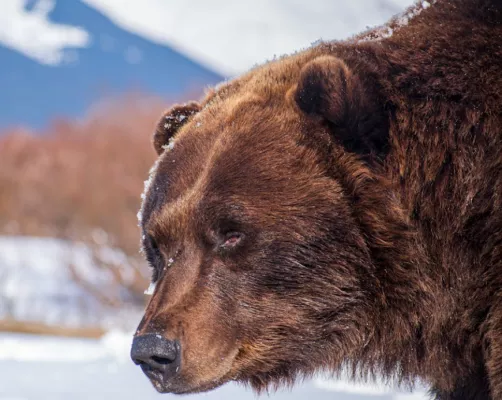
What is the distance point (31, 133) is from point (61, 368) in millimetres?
43903

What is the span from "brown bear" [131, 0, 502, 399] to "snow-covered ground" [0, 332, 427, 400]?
7.88 feet

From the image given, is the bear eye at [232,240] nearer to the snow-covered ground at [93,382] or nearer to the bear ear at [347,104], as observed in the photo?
the bear ear at [347,104]

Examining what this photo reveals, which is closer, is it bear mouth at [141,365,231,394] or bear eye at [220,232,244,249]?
bear mouth at [141,365,231,394]

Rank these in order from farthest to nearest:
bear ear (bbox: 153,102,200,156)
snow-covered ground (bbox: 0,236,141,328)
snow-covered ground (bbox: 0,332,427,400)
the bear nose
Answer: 1. snow-covered ground (bbox: 0,236,141,328)
2. snow-covered ground (bbox: 0,332,427,400)
3. bear ear (bbox: 153,102,200,156)
4. the bear nose

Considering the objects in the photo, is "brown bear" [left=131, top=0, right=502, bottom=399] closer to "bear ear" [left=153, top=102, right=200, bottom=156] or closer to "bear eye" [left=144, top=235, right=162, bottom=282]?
"bear eye" [left=144, top=235, right=162, bottom=282]

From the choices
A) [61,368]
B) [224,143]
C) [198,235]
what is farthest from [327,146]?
[61,368]

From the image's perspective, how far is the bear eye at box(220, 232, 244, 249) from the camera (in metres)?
3.47

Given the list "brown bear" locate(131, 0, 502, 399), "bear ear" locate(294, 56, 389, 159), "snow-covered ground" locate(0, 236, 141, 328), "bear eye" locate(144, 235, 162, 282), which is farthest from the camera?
"snow-covered ground" locate(0, 236, 141, 328)

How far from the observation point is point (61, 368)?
336 inches

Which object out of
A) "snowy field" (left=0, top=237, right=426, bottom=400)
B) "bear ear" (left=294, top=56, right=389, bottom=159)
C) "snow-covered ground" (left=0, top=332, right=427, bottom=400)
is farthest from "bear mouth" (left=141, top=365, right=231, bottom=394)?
"snow-covered ground" (left=0, top=332, right=427, bottom=400)

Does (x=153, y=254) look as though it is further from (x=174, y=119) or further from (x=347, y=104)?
(x=347, y=104)

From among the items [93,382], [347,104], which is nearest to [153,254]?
[347,104]

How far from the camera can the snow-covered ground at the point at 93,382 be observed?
23.0ft

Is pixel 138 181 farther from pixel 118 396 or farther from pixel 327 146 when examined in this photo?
pixel 327 146
